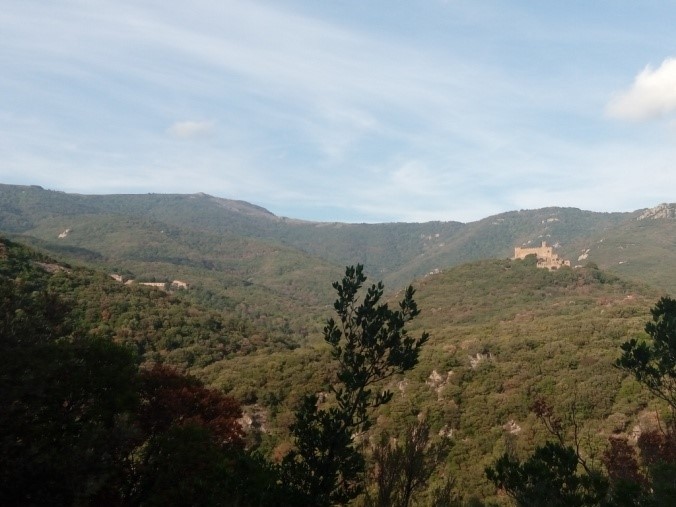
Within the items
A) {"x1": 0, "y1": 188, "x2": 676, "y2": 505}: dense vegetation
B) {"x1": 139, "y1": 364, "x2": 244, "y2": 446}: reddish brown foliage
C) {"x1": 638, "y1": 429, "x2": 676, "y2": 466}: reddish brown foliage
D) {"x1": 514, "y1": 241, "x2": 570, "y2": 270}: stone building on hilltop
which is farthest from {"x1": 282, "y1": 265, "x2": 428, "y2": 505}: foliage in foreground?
{"x1": 514, "y1": 241, "x2": 570, "y2": 270}: stone building on hilltop

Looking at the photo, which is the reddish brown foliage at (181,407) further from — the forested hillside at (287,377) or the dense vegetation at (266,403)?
the forested hillside at (287,377)

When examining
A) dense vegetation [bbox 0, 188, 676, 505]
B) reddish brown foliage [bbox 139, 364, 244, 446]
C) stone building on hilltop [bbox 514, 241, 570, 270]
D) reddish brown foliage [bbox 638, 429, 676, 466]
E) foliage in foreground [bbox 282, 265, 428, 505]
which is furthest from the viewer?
stone building on hilltop [bbox 514, 241, 570, 270]

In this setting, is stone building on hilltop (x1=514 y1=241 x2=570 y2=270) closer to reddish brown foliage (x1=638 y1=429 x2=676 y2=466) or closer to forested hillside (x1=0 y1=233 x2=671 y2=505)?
forested hillside (x1=0 y1=233 x2=671 y2=505)

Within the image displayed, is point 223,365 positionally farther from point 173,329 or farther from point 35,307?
point 35,307

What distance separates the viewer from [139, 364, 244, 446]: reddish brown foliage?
20859 millimetres

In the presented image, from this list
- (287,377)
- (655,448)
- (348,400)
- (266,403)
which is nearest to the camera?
(348,400)

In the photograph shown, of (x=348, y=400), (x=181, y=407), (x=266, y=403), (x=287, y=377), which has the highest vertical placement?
(x=348, y=400)

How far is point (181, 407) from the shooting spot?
22.2m

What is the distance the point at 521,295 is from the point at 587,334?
6712 cm

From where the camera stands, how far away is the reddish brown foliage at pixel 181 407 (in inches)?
821

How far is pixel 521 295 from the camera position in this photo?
11269cm

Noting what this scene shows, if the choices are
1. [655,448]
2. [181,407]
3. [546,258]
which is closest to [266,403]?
[181,407]

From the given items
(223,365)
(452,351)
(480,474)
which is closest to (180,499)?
(480,474)

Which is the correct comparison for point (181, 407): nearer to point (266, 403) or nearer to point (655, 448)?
point (655, 448)
